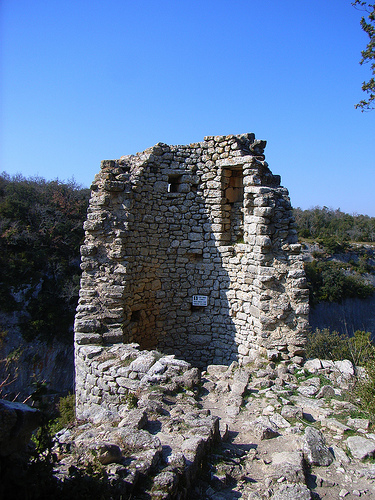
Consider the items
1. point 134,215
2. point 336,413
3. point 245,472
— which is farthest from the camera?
point 134,215

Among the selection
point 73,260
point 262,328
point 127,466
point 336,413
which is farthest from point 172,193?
point 73,260

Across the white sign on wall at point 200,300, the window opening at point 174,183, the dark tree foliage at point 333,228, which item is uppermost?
the dark tree foliage at point 333,228

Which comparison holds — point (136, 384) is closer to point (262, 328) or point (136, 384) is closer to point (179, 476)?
point (179, 476)

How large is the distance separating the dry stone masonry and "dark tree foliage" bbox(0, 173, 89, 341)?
8.83m

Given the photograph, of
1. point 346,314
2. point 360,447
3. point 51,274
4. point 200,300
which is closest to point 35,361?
point 51,274

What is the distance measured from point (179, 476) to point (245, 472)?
799mm

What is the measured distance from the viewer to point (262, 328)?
647 centimetres

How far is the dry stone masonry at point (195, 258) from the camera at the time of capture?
651 centimetres

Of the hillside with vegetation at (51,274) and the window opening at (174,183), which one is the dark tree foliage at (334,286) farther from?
the window opening at (174,183)

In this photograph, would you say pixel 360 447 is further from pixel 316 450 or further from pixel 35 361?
pixel 35 361

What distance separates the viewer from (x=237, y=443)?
409cm

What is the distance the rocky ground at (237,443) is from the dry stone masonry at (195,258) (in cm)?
142

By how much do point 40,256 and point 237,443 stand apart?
47.4 ft

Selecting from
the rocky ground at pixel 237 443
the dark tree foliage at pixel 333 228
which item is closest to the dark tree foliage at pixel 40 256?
the rocky ground at pixel 237 443
